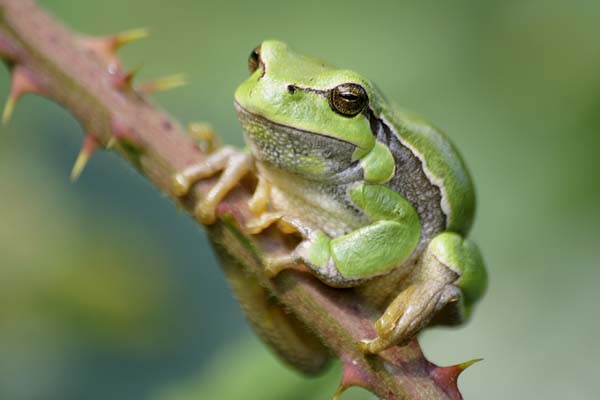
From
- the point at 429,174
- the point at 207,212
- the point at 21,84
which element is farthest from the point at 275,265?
the point at 21,84

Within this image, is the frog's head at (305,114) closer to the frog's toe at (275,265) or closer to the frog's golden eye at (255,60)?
the frog's golden eye at (255,60)

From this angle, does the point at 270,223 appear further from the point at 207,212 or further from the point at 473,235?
the point at 473,235

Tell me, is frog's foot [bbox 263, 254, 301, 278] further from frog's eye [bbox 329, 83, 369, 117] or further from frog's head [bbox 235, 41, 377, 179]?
frog's eye [bbox 329, 83, 369, 117]

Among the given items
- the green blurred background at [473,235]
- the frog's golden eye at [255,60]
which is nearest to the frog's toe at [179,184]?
the frog's golden eye at [255,60]

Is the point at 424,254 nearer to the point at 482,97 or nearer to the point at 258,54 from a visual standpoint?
the point at 258,54

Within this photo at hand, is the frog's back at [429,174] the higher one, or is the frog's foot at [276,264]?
the frog's back at [429,174]

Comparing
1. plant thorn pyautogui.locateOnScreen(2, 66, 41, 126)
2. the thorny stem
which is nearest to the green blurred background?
the thorny stem

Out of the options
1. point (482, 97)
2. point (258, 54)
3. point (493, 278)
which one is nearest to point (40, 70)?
point (258, 54)
